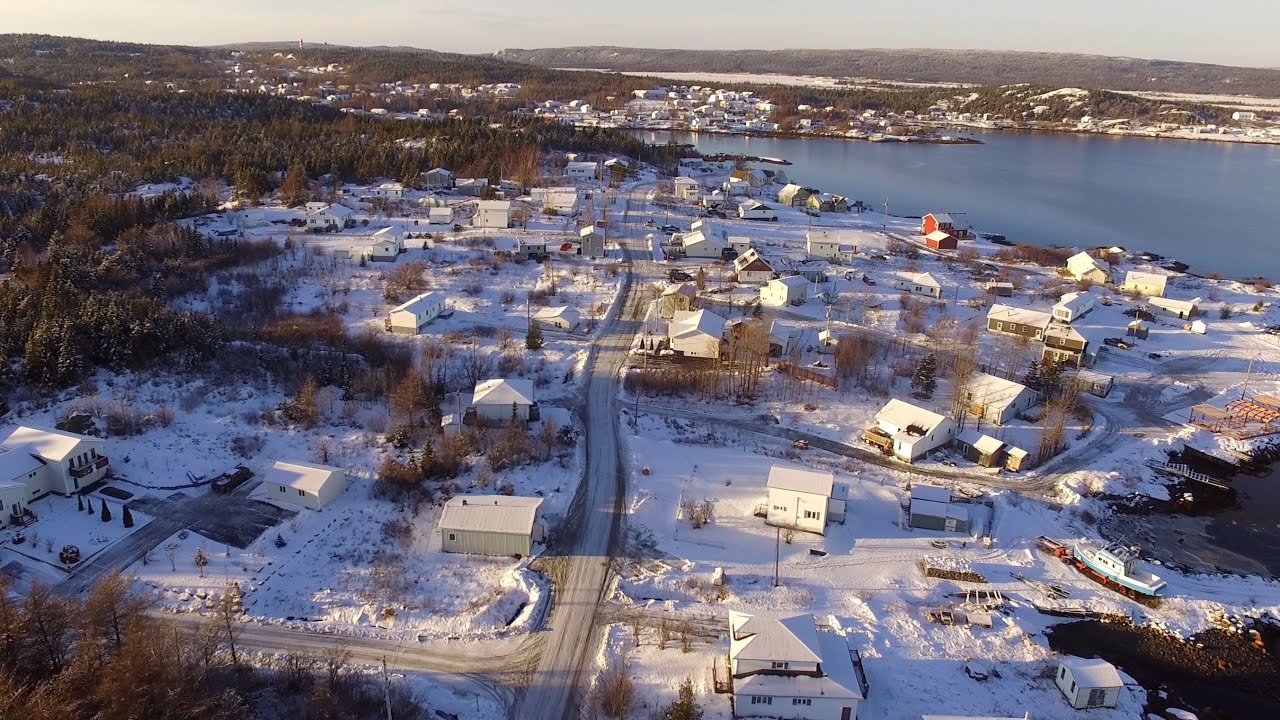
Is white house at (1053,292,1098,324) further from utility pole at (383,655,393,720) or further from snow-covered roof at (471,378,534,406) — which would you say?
utility pole at (383,655,393,720)

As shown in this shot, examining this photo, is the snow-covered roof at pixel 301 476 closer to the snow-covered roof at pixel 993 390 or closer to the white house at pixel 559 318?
the white house at pixel 559 318

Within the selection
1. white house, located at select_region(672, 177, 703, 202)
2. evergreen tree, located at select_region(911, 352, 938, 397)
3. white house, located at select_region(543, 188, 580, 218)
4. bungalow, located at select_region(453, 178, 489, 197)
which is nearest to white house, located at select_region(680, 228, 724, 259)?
white house, located at select_region(543, 188, 580, 218)

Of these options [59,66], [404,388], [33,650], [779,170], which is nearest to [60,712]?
[33,650]

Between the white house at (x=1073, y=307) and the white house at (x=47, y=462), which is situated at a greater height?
the white house at (x=1073, y=307)

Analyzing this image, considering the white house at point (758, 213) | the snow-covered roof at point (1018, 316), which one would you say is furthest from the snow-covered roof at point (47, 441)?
the white house at point (758, 213)

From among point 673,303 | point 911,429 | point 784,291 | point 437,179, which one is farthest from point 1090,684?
point 437,179

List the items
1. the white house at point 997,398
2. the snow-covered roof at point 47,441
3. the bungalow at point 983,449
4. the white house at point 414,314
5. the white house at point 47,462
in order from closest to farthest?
the white house at point 47,462
the snow-covered roof at point 47,441
the bungalow at point 983,449
the white house at point 997,398
the white house at point 414,314
